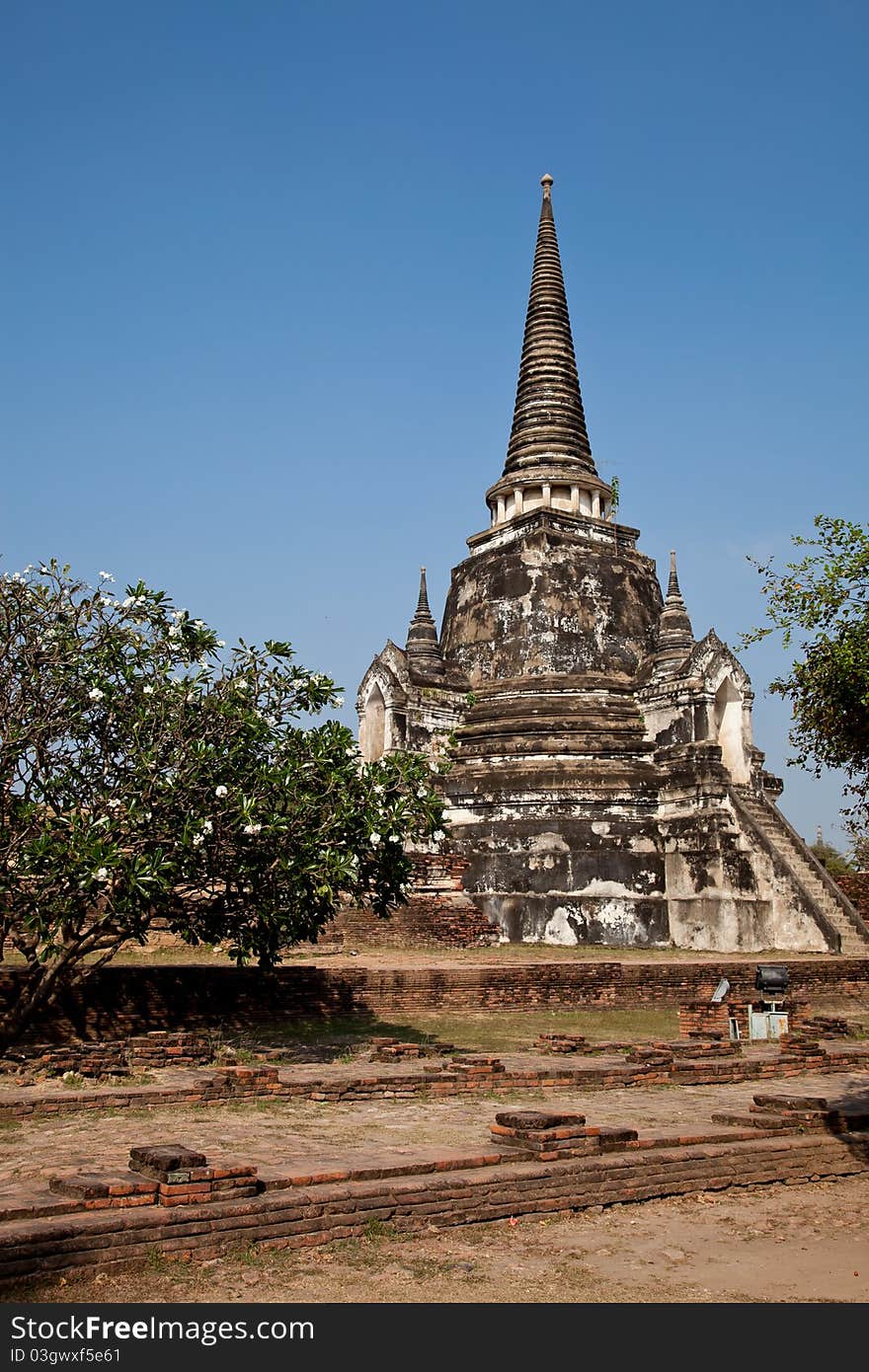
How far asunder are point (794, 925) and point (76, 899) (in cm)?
1513

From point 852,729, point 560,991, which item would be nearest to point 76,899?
point 852,729

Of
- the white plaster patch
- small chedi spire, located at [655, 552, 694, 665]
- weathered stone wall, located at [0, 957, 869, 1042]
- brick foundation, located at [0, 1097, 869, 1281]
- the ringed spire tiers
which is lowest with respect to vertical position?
brick foundation, located at [0, 1097, 869, 1281]

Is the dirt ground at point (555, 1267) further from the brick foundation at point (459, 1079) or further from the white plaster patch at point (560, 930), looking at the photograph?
the white plaster patch at point (560, 930)

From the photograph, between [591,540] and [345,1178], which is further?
[591,540]

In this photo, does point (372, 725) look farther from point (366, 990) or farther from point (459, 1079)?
point (459, 1079)

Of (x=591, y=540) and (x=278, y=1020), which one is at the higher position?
(x=591, y=540)

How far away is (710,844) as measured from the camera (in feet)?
73.0

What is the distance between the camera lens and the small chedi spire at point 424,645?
86.7 ft

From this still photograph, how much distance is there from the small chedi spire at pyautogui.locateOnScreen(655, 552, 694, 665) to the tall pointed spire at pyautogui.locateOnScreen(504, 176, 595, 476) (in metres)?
4.53

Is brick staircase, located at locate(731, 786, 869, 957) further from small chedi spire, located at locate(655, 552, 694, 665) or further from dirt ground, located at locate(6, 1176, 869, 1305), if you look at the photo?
dirt ground, located at locate(6, 1176, 869, 1305)

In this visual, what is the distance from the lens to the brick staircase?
2189 centimetres

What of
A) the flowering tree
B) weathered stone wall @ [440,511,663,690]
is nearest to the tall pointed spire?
weathered stone wall @ [440,511,663,690]

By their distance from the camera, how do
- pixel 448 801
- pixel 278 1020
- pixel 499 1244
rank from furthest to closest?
pixel 448 801 < pixel 278 1020 < pixel 499 1244
